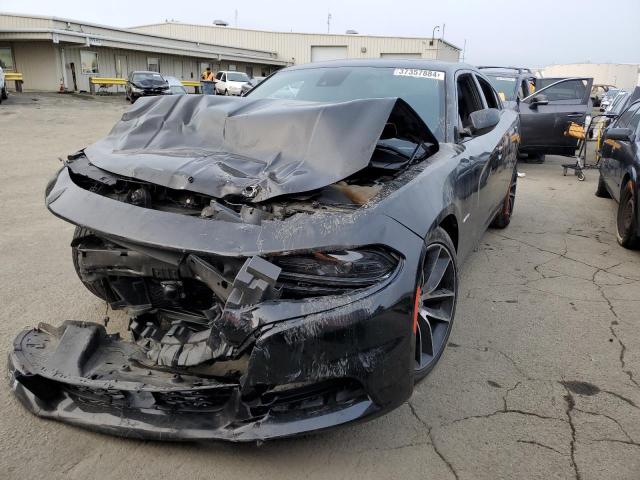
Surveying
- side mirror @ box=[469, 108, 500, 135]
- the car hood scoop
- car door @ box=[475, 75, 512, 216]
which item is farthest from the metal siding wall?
side mirror @ box=[469, 108, 500, 135]

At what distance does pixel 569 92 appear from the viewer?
1087cm

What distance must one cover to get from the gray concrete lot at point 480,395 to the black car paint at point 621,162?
79cm

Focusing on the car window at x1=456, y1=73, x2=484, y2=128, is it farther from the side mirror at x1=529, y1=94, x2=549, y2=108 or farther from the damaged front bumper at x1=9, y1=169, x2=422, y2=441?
the side mirror at x1=529, y1=94, x2=549, y2=108

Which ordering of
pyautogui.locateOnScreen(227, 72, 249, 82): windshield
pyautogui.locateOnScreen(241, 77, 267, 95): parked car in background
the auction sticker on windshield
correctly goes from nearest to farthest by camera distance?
the auction sticker on windshield
pyautogui.locateOnScreen(241, 77, 267, 95): parked car in background
pyautogui.locateOnScreen(227, 72, 249, 82): windshield

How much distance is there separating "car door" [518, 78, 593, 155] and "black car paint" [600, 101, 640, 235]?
3.07m

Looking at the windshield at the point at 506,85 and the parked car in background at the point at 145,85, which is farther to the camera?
the parked car in background at the point at 145,85

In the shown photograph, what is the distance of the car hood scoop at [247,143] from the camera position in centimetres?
231

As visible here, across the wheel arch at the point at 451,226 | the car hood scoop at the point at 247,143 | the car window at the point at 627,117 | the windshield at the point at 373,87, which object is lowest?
the wheel arch at the point at 451,226

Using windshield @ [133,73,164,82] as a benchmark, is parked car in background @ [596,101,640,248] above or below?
above

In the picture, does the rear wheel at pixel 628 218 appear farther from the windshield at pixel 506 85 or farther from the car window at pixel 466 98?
the windshield at pixel 506 85

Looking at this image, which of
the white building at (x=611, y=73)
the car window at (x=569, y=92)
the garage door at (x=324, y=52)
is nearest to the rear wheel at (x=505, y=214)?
the car window at (x=569, y=92)

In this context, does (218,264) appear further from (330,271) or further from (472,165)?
(472,165)

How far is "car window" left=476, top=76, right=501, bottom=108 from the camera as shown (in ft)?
16.0

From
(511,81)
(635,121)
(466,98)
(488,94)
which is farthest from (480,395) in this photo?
(511,81)
